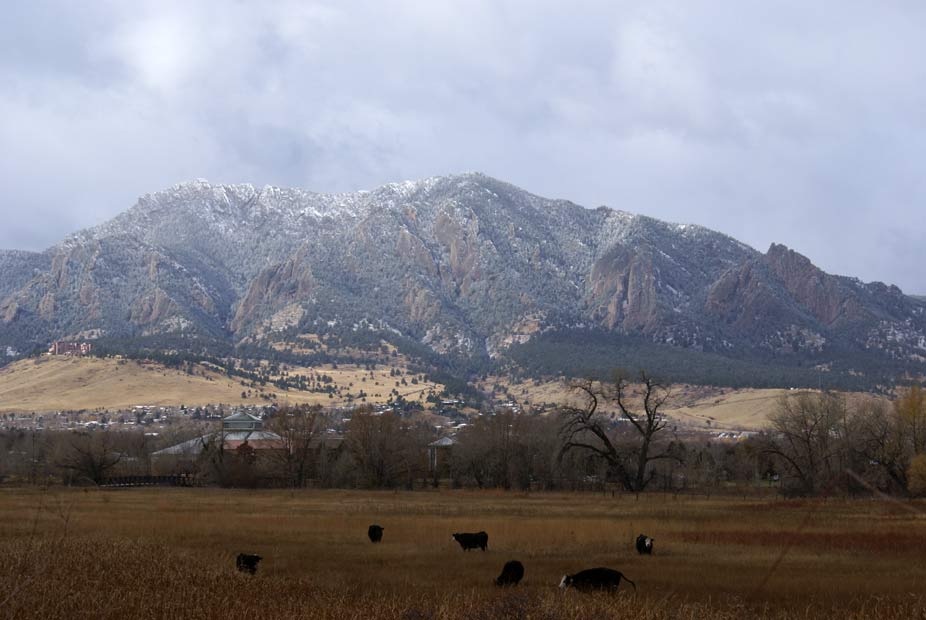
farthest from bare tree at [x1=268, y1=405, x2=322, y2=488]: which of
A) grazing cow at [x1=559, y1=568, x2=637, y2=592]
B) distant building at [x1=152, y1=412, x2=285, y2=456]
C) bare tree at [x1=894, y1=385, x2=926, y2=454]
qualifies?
grazing cow at [x1=559, y1=568, x2=637, y2=592]

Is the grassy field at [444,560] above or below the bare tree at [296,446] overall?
below

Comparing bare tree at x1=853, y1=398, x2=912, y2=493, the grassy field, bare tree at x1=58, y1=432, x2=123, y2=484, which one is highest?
bare tree at x1=853, y1=398, x2=912, y2=493

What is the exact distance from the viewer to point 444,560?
32.6 meters

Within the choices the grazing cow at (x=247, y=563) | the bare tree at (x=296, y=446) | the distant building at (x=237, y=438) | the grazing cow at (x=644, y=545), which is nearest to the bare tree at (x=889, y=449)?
the grazing cow at (x=644, y=545)

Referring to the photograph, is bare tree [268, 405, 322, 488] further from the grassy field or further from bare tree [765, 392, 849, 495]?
bare tree [765, 392, 849, 495]

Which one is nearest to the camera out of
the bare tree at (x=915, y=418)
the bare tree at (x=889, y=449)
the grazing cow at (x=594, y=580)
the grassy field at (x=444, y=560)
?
the grassy field at (x=444, y=560)

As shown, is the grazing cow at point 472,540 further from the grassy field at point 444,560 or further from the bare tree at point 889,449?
the bare tree at point 889,449

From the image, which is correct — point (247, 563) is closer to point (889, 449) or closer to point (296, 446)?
point (296, 446)

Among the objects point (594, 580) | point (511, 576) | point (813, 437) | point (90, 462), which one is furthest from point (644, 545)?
point (90, 462)

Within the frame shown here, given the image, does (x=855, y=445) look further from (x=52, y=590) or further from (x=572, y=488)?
(x=52, y=590)

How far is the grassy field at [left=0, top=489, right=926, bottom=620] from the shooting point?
59.1 feet

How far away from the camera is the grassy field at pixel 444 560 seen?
59.1 feet

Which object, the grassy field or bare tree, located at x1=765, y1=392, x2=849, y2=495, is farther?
bare tree, located at x1=765, y1=392, x2=849, y2=495

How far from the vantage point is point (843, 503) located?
6956 cm
